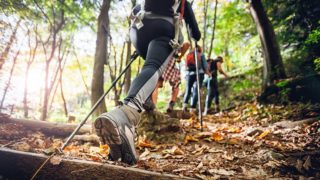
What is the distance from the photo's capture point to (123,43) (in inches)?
514

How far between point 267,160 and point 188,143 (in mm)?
1334

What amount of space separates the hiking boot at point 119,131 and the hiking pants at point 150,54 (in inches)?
3.6

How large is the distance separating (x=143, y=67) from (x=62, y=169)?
3.43 feet

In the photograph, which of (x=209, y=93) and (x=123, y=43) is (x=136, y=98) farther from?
(x=123, y=43)

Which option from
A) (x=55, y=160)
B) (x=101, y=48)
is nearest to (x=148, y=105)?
(x=55, y=160)

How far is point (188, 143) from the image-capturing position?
139 inches

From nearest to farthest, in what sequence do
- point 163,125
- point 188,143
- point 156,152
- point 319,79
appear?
point 156,152 < point 188,143 < point 163,125 < point 319,79

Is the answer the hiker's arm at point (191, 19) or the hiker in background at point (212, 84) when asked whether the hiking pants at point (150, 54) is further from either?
the hiker in background at point (212, 84)

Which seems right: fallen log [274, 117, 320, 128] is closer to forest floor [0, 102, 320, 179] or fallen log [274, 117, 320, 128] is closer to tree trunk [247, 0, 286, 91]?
forest floor [0, 102, 320, 179]

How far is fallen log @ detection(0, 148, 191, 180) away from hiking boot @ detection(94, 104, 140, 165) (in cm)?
20

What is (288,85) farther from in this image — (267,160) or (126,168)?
(126,168)

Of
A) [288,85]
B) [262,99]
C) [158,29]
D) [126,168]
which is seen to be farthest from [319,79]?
[126,168]

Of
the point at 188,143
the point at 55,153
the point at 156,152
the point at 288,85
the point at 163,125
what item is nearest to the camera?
the point at 55,153

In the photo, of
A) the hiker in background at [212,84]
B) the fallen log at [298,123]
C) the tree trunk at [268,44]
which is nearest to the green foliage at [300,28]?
the tree trunk at [268,44]
